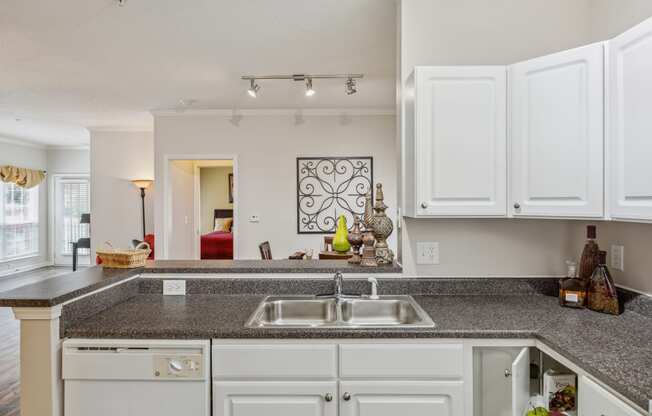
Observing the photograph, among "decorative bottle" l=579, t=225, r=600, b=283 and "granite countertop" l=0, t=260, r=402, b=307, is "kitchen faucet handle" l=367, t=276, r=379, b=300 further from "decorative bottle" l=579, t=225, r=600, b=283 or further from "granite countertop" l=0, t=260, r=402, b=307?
"decorative bottle" l=579, t=225, r=600, b=283

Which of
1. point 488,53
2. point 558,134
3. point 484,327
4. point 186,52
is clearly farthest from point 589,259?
point 186,52

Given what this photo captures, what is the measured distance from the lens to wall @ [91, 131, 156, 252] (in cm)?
636

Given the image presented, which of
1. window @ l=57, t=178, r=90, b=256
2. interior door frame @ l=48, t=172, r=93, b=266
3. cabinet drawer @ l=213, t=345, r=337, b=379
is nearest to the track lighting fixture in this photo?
cabinet drawer @ l=213, t=345, r=337, b=379

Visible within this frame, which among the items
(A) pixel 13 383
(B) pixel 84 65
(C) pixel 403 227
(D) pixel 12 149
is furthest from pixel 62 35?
(D) pixel 12 149

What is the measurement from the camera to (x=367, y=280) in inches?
82.6

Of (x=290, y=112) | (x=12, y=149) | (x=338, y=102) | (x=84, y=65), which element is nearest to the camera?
(x=84, y=65)

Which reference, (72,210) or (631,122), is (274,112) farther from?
(72,210)

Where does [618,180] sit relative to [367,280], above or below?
above

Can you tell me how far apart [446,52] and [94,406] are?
2330mm

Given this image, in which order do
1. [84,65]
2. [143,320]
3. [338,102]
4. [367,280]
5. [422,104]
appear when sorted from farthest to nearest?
[338,102], [84,65], [367,280], [422,104], [143,320]

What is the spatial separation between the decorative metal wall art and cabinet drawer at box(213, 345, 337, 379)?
12.6 ft

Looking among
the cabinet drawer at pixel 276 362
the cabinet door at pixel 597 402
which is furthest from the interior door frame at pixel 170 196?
the cabinet door at pixel 597 402

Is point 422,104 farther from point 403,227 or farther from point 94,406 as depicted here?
point 94,406

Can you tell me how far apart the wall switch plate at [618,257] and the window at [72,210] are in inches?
364
